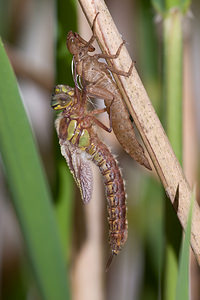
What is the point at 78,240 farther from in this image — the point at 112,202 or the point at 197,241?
the point at 197,241

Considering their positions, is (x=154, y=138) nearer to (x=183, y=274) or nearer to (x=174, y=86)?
(x=174, y=86)

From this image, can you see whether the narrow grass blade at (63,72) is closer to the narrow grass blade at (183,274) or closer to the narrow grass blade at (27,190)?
the narrow grass blade at (27,190)

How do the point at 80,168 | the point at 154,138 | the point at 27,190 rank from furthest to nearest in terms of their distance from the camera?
the point at 80,168, the point at 154,138, the point at 27,190

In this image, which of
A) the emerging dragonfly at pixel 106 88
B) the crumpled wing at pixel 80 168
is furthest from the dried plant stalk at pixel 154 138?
the crumpled wing at pixel 80 168

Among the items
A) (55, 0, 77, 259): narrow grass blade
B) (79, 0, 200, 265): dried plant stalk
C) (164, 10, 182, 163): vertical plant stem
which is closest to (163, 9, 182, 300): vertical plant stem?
(164, 10, 182, 163): vertical plant stem

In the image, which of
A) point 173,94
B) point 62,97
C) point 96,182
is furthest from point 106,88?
point 96,182

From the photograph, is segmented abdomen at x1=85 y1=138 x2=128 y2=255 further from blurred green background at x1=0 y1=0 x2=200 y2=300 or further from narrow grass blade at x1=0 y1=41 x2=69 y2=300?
narrow grass blade at x1=0 y1=41 x2=69 y2=300

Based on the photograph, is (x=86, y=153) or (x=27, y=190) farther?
(x=86, y=153)
